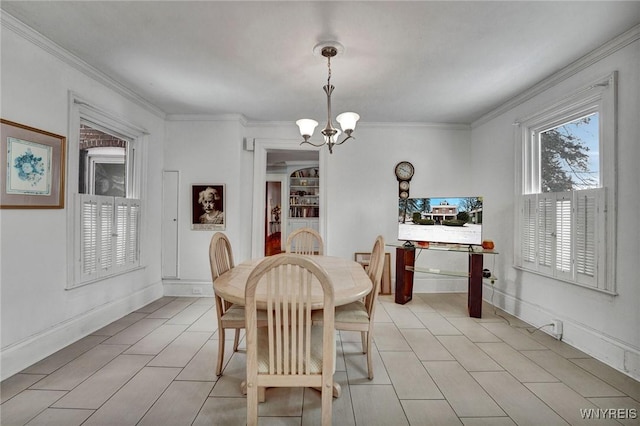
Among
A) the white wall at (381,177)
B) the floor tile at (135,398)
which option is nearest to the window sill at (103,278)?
the floor tile at (135,398)

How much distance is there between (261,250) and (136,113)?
235cm

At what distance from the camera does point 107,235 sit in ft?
A: 10.2

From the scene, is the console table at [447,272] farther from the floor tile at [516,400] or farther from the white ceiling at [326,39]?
the white ceiling at [326,39]

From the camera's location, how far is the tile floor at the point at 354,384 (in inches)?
68.2

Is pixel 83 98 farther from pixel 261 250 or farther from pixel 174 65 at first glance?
pixel 261 250

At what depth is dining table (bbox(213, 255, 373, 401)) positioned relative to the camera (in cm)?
163

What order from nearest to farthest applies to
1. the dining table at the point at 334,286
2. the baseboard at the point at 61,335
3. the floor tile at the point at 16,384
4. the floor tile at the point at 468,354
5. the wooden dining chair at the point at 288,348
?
the wooden dining chair at the point at 288,348 → the dining table at the point at 334,286 → the floor tile at the point at 16,384 → the baseboard at the point at 61,335 → the floor tile at the point at 468,354

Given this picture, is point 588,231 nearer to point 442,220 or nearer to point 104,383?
point 442,220

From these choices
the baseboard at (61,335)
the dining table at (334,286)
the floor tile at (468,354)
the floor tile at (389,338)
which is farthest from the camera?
the floor tile at (389,338)

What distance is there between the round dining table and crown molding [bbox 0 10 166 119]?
7.47 feet

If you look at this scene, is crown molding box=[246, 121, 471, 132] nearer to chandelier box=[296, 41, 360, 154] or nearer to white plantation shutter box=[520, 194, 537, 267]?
white plantation shutter box=[520, 194, 537, 267]

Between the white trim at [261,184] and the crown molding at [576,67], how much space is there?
2.37 m

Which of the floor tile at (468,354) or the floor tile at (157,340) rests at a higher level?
the floor tile at (157,340)

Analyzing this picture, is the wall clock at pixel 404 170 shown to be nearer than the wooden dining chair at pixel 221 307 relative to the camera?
No
